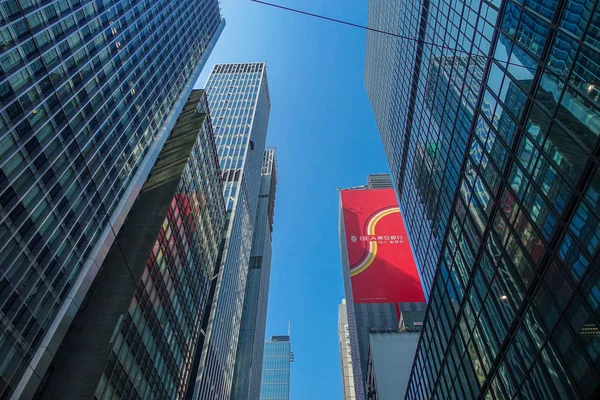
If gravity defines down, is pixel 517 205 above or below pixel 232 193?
below

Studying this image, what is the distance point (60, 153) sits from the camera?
109 ft

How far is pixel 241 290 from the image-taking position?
105125mm

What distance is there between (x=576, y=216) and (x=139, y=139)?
43.7 meters

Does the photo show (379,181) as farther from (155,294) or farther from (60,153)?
(60,153)

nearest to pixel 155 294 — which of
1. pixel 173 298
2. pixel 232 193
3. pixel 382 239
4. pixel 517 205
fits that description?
pixel 173 298

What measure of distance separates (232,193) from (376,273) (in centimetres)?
4194

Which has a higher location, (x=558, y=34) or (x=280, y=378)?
(x=280, y=378)

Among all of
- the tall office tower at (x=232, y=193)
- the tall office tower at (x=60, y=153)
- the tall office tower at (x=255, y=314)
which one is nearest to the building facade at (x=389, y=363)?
the tall office tower at (x=232, y=193)

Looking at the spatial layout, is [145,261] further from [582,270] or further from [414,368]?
[582,270]

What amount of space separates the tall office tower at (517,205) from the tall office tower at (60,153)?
1091 inches

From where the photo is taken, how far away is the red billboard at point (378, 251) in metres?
106

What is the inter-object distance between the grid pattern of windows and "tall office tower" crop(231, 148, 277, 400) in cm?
4460

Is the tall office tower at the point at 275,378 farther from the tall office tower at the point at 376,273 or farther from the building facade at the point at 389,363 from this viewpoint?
the building facade at the point at 389,363

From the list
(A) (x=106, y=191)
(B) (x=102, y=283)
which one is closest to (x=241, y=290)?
(B) (x=102, y=283)
